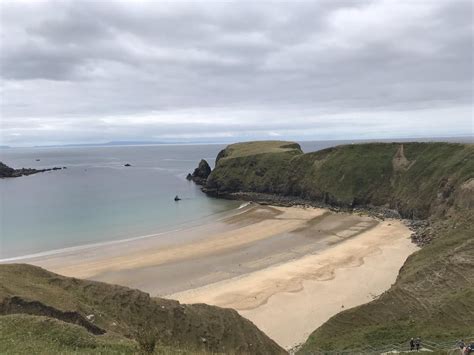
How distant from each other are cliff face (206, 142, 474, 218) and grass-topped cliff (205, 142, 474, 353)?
0.20 metres

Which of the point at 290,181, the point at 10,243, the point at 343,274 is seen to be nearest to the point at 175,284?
the point at 343,274

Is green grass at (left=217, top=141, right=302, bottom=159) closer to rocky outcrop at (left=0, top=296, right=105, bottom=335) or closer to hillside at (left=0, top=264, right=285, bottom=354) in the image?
hillside at (left=0, top=264, right=285, bottom=354)

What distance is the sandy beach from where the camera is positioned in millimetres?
34531

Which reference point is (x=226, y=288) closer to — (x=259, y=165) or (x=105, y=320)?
(x=105, y=320)

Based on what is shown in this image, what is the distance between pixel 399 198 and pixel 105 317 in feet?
206

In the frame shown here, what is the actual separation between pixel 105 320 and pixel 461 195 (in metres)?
54.3

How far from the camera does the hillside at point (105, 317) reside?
17.0 meters

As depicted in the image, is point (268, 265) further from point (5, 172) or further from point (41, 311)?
point (5, 172)

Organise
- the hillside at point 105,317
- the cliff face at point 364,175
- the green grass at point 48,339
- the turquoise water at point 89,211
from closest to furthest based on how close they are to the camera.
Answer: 1. the green grass at point 48,339
2. the hillside at point 105,317
3. the turquoise water at point 89,211
4. the cliff face at point 364,175

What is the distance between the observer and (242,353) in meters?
21.8

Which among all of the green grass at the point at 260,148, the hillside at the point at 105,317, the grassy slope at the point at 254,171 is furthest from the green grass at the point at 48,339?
the green grass at the point at 260,148

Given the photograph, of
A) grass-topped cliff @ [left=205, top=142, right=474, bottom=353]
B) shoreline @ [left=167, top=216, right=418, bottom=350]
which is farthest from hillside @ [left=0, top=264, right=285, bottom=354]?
shoreline @ [left=167, top=216, right=418, bottom=350]

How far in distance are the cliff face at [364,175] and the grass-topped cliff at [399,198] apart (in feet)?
0.66

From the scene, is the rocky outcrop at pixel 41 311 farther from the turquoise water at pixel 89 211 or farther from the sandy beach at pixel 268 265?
the turquoise water at pixel 89 211
